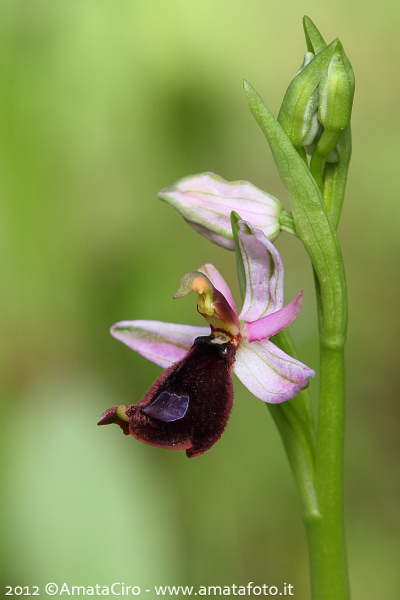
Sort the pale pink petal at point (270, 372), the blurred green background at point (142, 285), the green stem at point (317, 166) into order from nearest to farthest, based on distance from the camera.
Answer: the pale pink petal at point (270, 372), the green stem at point (317, 166), the blurred green background at point (142, 285)

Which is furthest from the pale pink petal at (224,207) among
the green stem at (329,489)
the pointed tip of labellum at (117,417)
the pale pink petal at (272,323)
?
the pointed tip of labellum at (117,417)

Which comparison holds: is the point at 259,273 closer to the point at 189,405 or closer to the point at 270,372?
the point at 270,372

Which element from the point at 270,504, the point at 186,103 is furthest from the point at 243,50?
the point at 270,504

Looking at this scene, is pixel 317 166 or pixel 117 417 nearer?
pixel 117 417

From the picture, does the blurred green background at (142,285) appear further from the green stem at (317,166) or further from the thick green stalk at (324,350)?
the green stem at (317,166)

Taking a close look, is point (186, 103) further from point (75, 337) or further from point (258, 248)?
point (258, 248)

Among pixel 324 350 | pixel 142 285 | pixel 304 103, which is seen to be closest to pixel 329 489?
pixel 324 350
